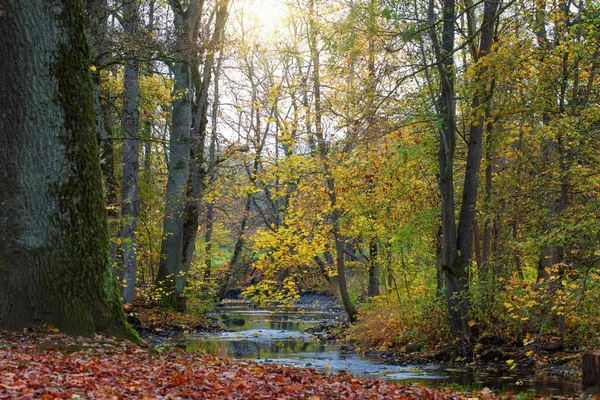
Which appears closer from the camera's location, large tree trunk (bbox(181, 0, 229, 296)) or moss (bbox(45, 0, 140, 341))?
moss (bbox(45, 0, 140, 341))

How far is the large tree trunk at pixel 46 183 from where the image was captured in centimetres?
803

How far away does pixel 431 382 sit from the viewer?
10375mm

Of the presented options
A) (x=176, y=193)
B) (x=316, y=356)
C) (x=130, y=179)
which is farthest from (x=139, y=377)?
(x=176, y=193)

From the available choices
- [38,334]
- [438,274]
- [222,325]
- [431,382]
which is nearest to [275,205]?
[222,325]

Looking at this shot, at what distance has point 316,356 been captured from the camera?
1384cm

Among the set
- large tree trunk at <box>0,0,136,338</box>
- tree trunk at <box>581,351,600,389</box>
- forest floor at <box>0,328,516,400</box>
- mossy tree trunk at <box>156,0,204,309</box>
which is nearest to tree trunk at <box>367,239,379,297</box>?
mossy tree trunk at <box>156,0,204,309</box>

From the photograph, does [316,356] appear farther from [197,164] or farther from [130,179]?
[130,179]

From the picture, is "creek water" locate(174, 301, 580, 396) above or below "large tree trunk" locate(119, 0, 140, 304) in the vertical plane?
below

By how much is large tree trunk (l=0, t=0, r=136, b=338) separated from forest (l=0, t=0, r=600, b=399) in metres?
0.02

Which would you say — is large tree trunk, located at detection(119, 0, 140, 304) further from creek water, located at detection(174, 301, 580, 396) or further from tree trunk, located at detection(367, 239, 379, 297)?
tree trunk, located at detection(367, 239, 379, 297)

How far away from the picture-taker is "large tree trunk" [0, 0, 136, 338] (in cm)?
803

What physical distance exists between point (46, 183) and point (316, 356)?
768 cm

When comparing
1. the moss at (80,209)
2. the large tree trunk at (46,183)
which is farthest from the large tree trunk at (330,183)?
the large tree trunk at (46,183)

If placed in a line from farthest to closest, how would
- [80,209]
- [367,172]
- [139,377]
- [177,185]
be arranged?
[177,185] → [367,172] → [80,209] → [139,377]
